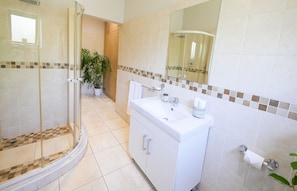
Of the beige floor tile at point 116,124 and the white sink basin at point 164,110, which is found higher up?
the white sink basin at point 164,110

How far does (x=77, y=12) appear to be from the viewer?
2.03 meters

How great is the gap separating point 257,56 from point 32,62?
257 centimetres

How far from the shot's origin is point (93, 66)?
3988mm

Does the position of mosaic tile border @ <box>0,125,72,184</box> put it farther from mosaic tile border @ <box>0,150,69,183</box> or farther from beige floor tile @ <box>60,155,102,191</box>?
beige floor tile @ <box>60,155,102,191</box>

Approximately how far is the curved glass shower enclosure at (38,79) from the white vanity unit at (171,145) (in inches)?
39.7

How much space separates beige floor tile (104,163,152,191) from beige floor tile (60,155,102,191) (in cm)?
16

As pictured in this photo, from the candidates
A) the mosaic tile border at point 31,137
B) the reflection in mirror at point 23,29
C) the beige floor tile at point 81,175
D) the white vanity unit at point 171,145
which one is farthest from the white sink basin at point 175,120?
the reflection in mirror at point 23,29

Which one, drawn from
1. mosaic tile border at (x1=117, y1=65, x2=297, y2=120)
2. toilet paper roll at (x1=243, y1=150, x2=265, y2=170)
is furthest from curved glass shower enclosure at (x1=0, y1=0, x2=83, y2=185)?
toilet paper roll at (x1=243, y1=150, x2=265, y2=170)

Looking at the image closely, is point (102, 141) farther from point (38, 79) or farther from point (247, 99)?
point (247, 99)

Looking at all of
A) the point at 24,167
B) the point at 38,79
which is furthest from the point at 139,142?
the point at 38,79

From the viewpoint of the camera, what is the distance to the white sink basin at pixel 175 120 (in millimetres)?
1101

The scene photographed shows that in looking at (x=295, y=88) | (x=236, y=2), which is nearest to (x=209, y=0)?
(x=236, y=2)

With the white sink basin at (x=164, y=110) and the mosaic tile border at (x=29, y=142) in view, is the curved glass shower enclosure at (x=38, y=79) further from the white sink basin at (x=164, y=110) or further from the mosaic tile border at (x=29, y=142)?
the white sink basin at (x=164, y=110)

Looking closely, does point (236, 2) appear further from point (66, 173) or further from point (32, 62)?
point (32, 62)
